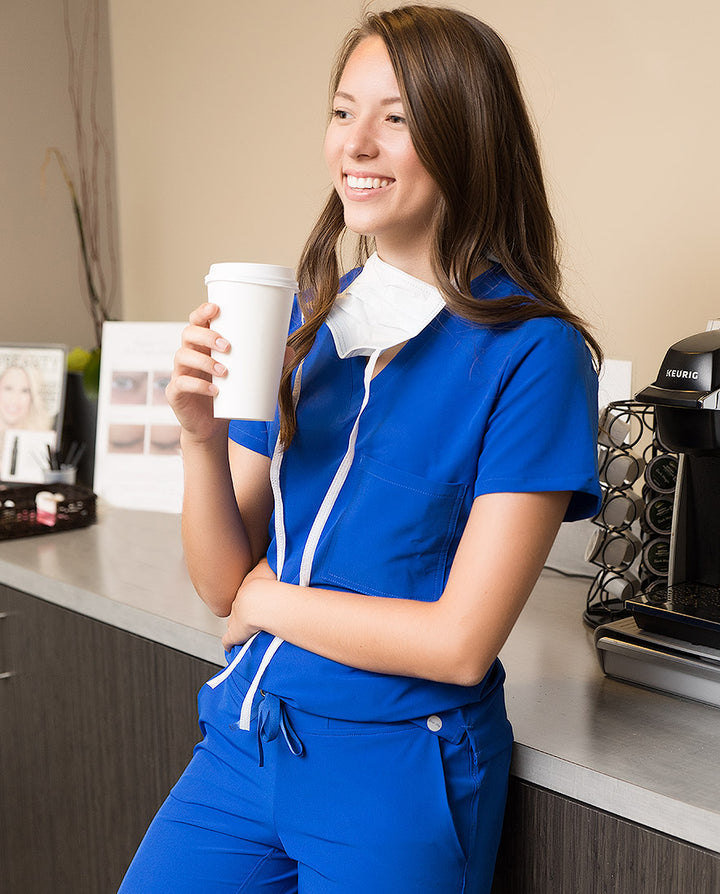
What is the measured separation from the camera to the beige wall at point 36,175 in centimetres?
236

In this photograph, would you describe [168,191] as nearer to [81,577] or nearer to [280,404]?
[81,577]

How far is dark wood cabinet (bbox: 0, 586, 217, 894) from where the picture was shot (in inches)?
54.2

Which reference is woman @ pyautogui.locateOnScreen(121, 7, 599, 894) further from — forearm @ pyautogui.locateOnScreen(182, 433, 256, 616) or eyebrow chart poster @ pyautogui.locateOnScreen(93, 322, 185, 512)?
eyebrow chart poster @ pyautogui.locateOnScreen(93, 322, 185, 512)

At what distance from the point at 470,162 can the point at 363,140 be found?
0.10 meters

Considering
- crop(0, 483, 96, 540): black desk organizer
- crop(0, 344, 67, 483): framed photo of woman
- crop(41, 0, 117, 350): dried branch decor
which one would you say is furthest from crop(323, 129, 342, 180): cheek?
crop(41, 0, 117, 350): dried branch decor

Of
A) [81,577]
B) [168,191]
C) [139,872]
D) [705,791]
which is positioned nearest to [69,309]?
[168,191]

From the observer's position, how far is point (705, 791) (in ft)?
2.87

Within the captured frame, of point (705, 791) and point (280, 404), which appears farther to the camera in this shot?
point (280, 404)

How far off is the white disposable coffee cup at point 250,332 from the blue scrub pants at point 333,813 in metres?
0.30

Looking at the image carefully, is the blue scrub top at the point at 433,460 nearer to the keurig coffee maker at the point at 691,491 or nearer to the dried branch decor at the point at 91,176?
the keurig coffee maker at the point at 691,491

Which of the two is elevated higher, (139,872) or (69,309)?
(69,309)

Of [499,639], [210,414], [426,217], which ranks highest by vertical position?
[426,217]

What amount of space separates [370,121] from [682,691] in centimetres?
70

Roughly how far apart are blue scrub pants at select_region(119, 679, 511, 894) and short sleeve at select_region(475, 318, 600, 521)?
242 millimetres
